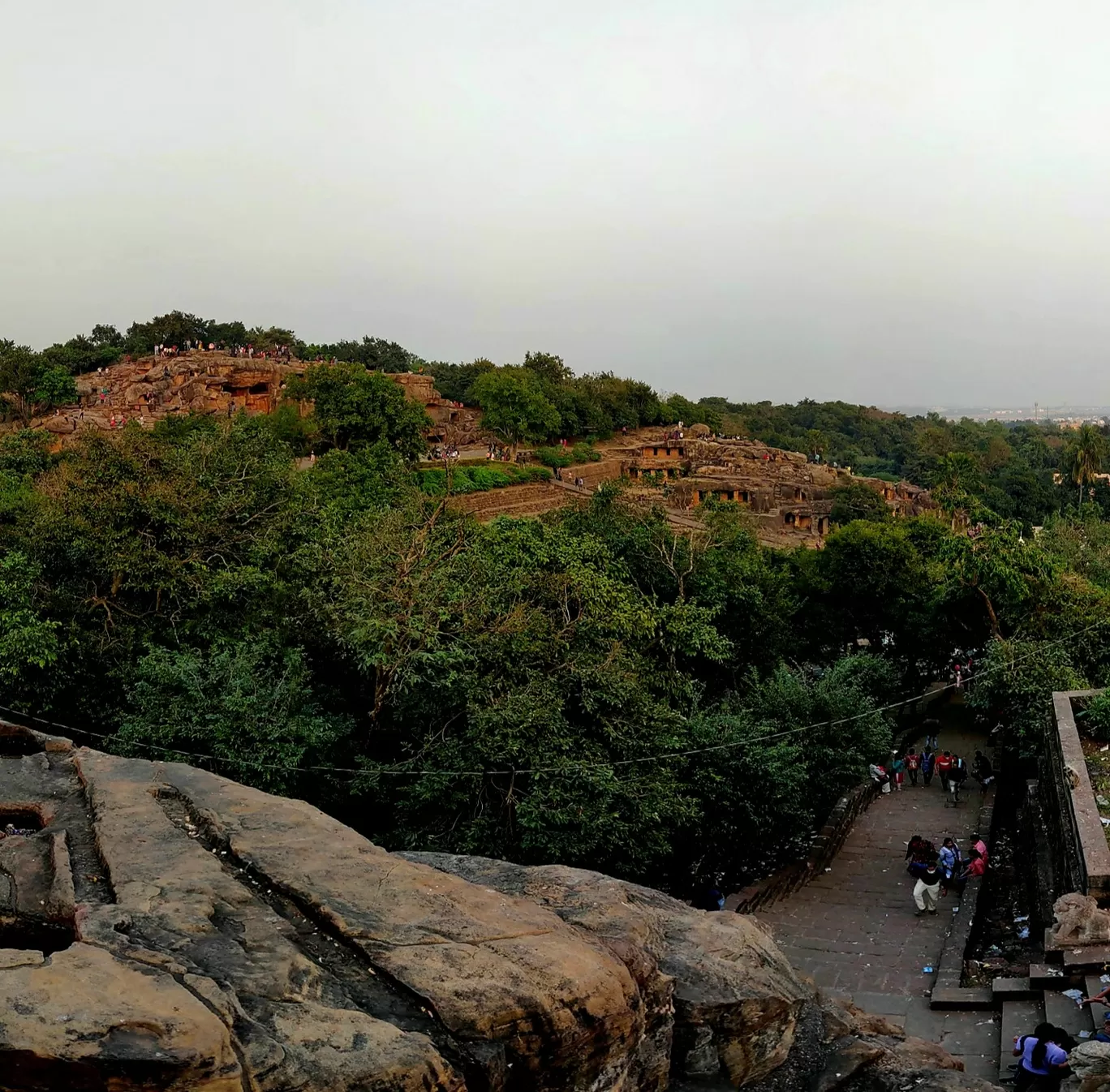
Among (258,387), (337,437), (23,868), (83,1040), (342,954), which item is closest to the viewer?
(83,1040)

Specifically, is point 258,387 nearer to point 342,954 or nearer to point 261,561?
point 261,561

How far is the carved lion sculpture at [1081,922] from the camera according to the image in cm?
1050

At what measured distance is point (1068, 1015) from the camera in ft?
33.1

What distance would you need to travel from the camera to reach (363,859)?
768 cm

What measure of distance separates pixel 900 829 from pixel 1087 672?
670 centimetres

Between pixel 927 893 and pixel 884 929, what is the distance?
2.80 feet

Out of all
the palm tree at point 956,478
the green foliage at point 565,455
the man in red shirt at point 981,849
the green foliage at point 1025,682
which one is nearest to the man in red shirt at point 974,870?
the man in red shirt at point 981,849

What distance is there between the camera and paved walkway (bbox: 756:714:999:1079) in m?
11.1

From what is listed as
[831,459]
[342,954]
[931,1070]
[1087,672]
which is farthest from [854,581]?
[831,459]

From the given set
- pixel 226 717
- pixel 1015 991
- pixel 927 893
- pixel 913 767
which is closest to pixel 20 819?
pixel 226 717

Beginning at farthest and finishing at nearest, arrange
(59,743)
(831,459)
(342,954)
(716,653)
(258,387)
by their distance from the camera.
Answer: (831,459)
(258,387)
(716,653)
(59,743)
(342,954)

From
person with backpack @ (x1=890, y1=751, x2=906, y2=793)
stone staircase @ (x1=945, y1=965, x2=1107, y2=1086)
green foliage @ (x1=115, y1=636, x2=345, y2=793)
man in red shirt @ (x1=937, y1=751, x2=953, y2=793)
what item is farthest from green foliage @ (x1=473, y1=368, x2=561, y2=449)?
stone staircase @ (x1=945, y1=965, x2=1107, y2=1086)

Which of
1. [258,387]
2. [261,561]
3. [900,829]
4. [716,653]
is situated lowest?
[900,829]

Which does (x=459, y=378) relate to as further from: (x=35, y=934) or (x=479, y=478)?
(x=35, y=934)
